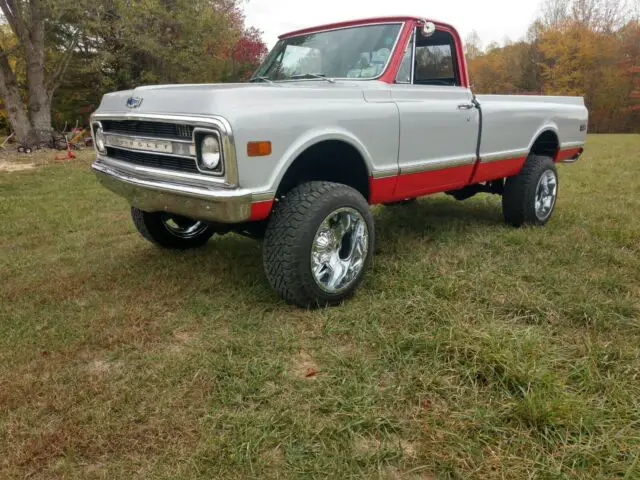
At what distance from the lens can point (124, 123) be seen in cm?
328

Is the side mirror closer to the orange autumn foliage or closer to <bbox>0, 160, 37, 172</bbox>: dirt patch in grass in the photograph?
<bbox>0, 160, 37, 172</bbox>: dirt patch in grass

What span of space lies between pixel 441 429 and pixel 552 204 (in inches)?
156

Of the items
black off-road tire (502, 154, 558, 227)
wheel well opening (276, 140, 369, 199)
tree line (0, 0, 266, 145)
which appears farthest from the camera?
tree line (0, 0, 266, 145)

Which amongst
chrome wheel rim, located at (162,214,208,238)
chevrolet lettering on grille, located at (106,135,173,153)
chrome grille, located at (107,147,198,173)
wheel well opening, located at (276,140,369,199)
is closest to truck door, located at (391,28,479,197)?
wheel well opening, located at (276,140,369,199)

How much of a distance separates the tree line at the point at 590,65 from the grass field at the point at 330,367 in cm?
3252

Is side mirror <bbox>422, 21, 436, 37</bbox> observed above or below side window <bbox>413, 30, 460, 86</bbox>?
above

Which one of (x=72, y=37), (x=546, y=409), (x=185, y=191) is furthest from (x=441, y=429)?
(x=72, y=37)

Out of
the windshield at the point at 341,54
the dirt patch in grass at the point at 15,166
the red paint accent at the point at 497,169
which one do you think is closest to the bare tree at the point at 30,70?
the dirt patch in grass at the point at 15,166

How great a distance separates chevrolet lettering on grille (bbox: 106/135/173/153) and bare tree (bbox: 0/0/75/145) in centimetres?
1350

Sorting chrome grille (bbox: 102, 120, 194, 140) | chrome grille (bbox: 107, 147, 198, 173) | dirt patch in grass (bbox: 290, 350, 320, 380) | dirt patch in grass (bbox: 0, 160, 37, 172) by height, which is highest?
chrome grille (bbox: 102, 120, 194, 140)

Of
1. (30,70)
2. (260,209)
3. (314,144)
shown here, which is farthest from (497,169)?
(30,70)

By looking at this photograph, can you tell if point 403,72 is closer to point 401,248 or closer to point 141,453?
point 401,248

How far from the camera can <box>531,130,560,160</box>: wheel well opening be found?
520 cm

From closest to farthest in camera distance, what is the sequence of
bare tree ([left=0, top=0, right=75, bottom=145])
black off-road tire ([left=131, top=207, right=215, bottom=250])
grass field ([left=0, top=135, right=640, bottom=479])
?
grass field ([left=0, top=135, right=640, bottom=479]), black off-road tire ([left=131, top=207, right=215, bottom=250]), bare tree ([left=0, top=0, right=75, bottom=145])
